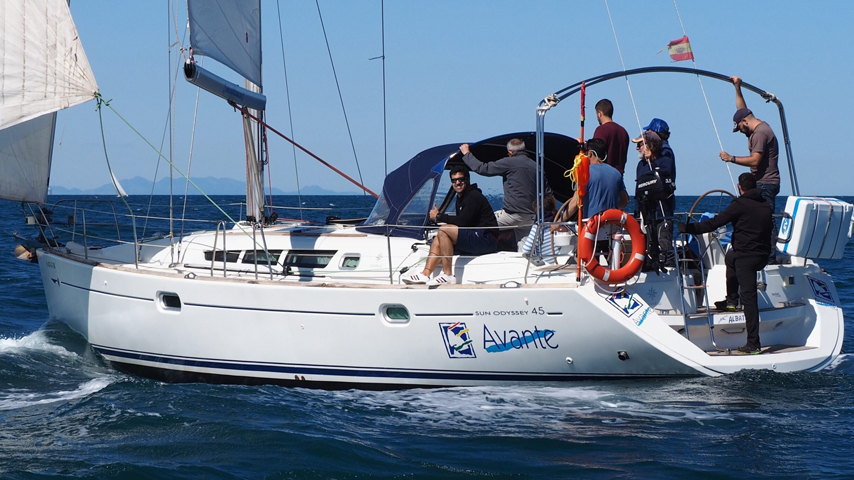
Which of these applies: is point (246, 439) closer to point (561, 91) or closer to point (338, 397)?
point (338, 397)

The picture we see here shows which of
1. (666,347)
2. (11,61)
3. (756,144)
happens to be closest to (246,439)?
(666,347)

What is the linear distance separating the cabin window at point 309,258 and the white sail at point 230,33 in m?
2.05

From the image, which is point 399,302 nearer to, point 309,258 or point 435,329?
point 435,329

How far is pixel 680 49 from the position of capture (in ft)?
27.7

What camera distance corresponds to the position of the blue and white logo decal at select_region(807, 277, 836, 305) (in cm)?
795

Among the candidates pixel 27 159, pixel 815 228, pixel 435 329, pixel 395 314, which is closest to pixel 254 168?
pixel 27 159

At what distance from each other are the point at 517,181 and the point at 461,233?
0.75 metres

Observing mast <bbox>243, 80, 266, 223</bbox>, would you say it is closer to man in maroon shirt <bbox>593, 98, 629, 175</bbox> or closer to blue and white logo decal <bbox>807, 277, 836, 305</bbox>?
man in maroon shirt <bbox>593, 98, 629, 175</bbox>

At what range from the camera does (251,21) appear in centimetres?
938

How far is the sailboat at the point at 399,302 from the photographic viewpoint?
7.16 meters

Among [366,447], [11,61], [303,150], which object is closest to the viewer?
[366,447]

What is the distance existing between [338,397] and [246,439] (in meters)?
1.30

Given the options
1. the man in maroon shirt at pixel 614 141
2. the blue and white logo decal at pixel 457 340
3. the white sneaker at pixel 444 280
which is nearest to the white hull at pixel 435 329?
the blue and white logo decal at pixel 457 340

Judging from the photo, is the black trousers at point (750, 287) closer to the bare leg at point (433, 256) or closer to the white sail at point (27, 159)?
the bare leg at point (433, 256)
